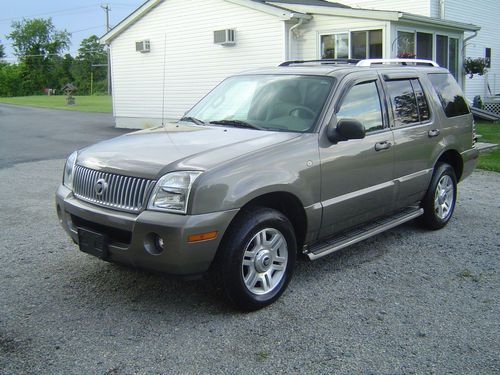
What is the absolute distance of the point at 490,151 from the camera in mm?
12422

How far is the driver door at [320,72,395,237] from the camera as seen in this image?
15.0ft

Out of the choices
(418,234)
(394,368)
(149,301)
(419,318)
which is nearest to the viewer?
(394,368)

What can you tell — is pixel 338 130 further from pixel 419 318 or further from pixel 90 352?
pixel 90 352

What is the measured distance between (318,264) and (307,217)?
926 millimetres

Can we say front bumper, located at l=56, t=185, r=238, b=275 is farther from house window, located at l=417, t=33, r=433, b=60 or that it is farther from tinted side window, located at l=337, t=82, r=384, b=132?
house window, located at l=417, t=33, r=433, b=60

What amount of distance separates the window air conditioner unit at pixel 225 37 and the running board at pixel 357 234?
11956 millimetres

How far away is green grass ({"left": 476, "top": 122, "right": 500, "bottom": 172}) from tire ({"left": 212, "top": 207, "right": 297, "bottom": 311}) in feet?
24.0

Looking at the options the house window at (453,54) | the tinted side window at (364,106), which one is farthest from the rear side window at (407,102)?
the house window at (453,54)

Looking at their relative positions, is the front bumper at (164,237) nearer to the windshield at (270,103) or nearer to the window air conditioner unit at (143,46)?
the windshield at (270,103)

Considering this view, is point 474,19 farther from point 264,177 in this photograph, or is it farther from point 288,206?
point 264,177

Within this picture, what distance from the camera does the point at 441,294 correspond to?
14.5 ft

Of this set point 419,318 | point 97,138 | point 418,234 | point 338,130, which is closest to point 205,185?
point 338,130

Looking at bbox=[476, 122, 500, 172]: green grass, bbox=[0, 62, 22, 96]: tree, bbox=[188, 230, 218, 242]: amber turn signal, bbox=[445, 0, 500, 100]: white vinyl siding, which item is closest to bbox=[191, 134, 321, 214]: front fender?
bbox=[188, 230, 218, 242]: amber turn signal

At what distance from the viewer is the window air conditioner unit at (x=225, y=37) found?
657 inches
